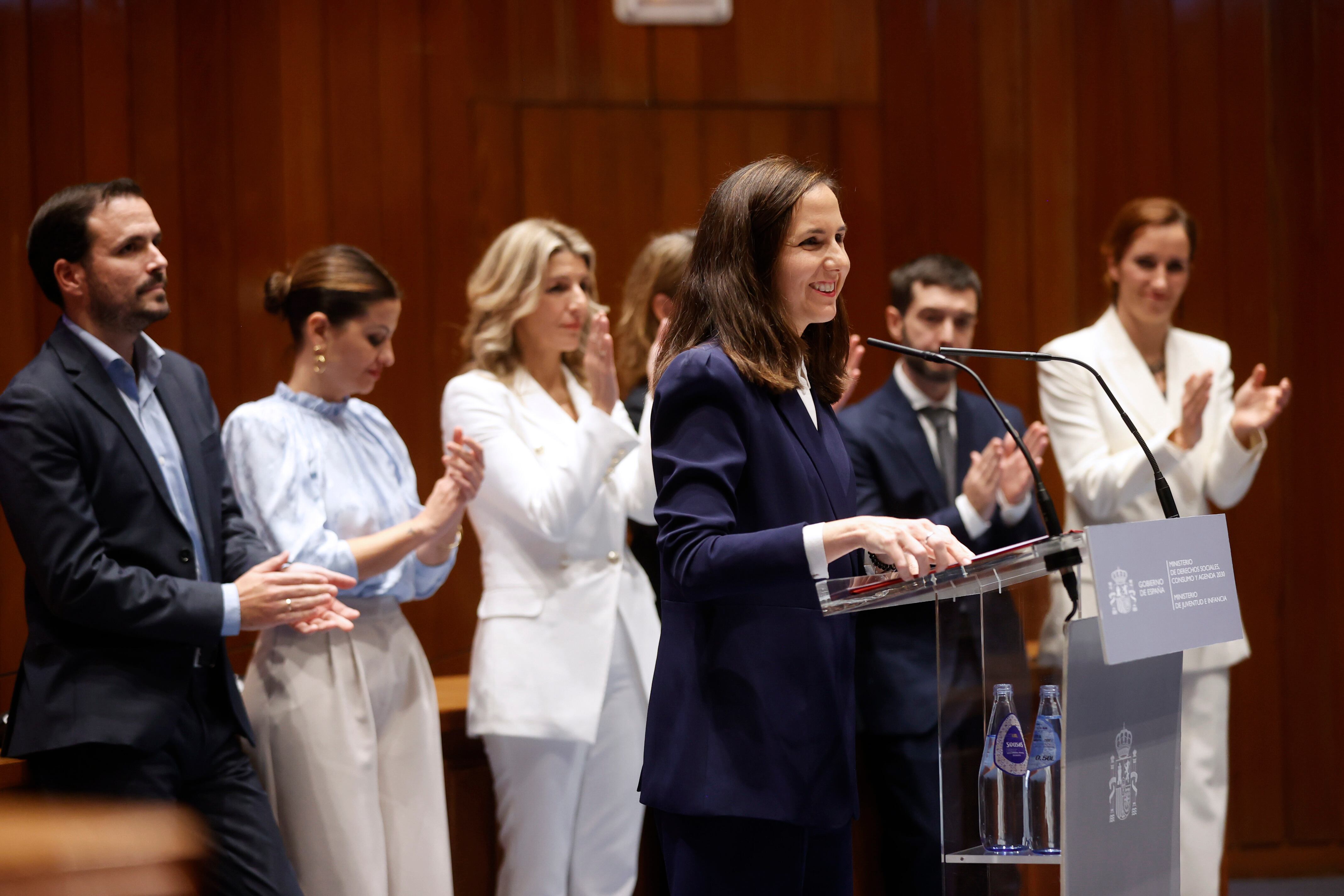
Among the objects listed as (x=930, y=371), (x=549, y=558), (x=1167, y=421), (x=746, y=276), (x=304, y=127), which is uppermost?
(x=304, y=127)

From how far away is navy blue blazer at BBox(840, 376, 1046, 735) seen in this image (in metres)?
3.04

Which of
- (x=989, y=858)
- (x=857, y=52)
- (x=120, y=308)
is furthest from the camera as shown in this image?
(x=857, y=52)

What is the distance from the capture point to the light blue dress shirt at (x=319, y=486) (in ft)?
8.96

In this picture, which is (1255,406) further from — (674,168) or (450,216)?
(450,216)

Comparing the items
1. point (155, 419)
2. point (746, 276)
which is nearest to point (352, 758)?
point (155, 419)

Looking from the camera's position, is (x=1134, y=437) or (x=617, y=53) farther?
(x=617, y=53)

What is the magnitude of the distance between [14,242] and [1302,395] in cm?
416

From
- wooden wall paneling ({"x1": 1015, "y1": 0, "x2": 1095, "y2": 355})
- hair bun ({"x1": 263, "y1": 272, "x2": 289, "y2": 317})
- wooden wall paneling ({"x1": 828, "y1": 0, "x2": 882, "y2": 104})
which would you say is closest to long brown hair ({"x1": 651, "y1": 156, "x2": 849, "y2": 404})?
hair bun ({"x1": 263, "y1": 272, "x2": 289, "y2": 317})

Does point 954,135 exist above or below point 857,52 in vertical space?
below

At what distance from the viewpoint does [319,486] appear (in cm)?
282

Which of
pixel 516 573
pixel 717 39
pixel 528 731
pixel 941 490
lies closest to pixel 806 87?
pixel 717 39

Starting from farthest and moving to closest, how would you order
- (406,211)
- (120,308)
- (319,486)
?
(406,211) < (319,486) < (120,308)

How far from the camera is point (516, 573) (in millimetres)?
3027

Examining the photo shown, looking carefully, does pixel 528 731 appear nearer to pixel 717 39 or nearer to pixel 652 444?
pixel 652 444
